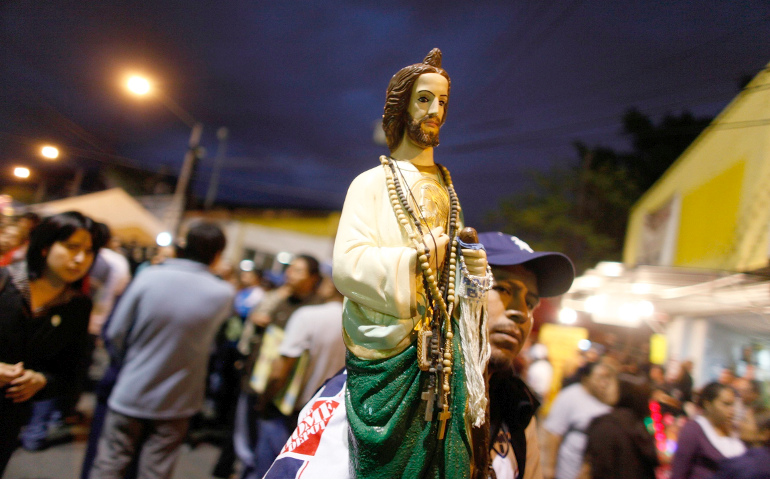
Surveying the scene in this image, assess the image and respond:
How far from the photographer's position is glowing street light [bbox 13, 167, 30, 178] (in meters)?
1.59

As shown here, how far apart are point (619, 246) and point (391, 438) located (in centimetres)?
543

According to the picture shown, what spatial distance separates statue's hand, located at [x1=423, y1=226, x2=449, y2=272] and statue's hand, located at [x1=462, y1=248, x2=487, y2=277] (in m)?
0.06

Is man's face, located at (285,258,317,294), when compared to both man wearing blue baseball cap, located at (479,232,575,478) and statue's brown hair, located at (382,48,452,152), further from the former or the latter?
statue's brown hair, located at (382,48,452,152)

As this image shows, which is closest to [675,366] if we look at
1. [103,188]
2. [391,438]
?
[391,438]

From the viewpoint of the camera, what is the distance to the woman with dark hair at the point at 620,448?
2295 millimetres

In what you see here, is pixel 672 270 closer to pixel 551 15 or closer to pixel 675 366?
pixel 675 366

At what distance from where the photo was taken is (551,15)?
2043 mm

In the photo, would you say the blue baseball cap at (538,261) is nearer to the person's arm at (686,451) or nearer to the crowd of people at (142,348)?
the crowd of people at (142,348)

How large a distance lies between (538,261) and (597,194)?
6.13 m

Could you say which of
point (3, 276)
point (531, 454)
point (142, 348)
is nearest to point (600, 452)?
point (531, 454)

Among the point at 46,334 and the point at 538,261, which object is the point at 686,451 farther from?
the point at 46,334

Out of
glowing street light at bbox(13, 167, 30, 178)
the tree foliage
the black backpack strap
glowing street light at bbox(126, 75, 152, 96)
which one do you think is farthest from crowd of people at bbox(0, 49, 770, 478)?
the tree foliage

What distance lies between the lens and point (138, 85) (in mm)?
1789

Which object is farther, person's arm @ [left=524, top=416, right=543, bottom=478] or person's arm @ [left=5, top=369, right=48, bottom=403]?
person's arm @ [left=524, top=416, right=543, bottom=478]
